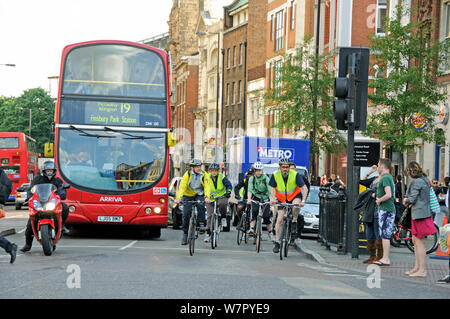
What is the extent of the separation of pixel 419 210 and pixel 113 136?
29.4 ft

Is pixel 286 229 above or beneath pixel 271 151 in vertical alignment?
beneath

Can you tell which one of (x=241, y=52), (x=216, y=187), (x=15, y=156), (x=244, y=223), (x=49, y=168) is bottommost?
(x=244, y=223)

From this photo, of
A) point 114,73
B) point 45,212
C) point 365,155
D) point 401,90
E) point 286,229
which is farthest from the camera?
point 401,90

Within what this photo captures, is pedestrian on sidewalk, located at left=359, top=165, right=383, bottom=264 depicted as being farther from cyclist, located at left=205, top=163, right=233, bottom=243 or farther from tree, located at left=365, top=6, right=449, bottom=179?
tree, located at left=365, top=6, right=449, bottom=179

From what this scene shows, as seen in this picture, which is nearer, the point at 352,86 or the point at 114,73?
the point at 352,86

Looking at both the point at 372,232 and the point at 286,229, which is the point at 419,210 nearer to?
the point at 372,232

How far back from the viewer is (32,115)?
364 ft

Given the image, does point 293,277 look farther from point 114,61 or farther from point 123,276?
point 114,61

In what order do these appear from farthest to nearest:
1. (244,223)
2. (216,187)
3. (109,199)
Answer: (244,223)
(109,199)
(216,187)

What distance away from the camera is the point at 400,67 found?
83.9 feet

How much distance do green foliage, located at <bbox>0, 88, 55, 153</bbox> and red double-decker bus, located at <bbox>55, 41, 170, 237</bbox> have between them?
297 feet

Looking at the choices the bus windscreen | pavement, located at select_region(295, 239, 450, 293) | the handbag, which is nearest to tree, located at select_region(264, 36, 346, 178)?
the bus windscreen

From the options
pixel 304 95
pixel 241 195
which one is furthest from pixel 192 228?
pixel 304 95

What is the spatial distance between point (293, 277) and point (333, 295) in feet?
7.42
